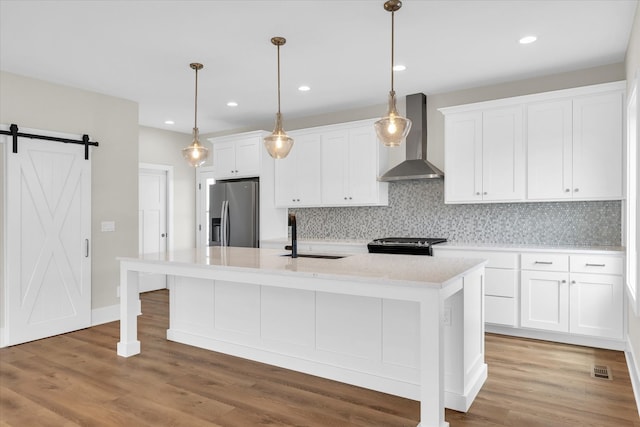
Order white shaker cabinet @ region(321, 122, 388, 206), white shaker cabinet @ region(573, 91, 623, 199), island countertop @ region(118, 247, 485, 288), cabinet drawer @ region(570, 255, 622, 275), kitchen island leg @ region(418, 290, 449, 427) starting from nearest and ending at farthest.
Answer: kitchen island leg @ region(418, 290, 449, 427) < island countertop @ region(118, 247, 485, 288) < cabinet drawer @ region(570, 255, 622, 275) < white shaker cabinet @ region(573, 91, 623, 199) < white shaker cabinet @ region(321, 122, 388, 206)

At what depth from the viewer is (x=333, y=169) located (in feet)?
17.6

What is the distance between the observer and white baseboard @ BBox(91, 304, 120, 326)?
466 cm

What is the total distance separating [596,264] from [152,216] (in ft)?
19.6

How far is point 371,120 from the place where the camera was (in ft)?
16.6

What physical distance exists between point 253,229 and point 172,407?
10.5 ft

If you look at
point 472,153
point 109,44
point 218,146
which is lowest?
point 472,153

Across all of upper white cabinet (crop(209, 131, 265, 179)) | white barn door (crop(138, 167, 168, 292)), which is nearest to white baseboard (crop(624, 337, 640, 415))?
upper white cabinet (crop(209, 131, 265, 179))

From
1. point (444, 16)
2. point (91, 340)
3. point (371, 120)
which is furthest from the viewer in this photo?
point (371, 120)

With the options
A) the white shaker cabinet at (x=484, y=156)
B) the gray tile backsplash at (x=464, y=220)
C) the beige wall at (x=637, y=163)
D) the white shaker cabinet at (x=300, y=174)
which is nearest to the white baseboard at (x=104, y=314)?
the white shaker cabinet at (x=300, y=174)

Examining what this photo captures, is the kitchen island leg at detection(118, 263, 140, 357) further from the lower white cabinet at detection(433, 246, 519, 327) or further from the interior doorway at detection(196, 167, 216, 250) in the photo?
the interior doorway at detection(196, 167, 216, 250)

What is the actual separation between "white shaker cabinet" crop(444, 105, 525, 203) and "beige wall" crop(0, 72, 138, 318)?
3788mm

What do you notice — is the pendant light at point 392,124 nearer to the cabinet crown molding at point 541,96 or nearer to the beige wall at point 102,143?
the cabinet crown molding at point 541,96

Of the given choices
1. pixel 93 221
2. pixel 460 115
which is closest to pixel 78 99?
pixel 93 221

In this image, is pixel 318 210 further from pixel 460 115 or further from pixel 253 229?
pixel 460 115
